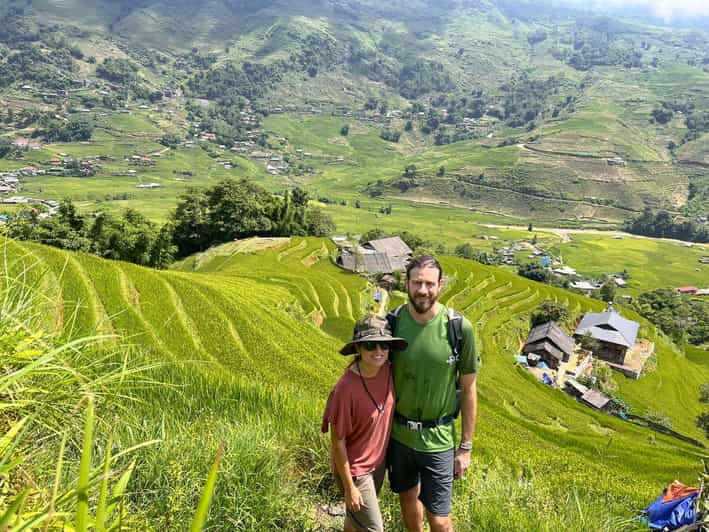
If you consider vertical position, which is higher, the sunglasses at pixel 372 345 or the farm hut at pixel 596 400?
the sunglasses at pixel 372 345

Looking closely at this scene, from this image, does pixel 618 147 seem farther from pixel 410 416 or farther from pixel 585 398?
pixel 410 416

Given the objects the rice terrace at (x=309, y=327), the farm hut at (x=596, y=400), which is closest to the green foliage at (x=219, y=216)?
the rice terrace at (x=309, y=327)

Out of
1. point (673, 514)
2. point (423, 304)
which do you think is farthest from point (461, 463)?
point (673, 514)

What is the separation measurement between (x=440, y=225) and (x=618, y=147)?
76.1 metres

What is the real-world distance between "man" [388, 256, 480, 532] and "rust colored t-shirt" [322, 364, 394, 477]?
0.42 ft

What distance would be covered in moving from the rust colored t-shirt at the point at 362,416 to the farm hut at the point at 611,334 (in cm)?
4048

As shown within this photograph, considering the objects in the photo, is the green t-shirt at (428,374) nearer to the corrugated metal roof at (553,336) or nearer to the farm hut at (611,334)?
the corrugated metal roof at (553,336)

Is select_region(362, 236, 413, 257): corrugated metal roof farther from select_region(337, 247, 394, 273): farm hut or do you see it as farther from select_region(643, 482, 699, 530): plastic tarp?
select_region(643, 482, 699, 530): plastic tarp

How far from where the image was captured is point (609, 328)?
39.2 m

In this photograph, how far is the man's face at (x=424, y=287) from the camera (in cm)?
331

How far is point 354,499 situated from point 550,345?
3517 cm

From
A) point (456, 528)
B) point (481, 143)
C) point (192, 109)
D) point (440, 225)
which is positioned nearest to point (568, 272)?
point (440, 225)

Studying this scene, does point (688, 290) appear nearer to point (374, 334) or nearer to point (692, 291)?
point (692, 291)

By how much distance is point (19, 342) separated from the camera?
8.66ft
